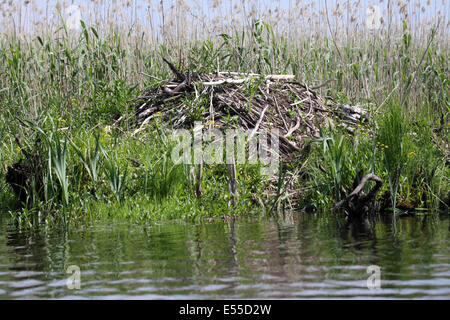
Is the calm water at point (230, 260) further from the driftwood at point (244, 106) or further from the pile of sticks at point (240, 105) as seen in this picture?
the pile of sticks at point (240, 105)

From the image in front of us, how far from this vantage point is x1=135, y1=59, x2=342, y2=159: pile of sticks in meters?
9.34

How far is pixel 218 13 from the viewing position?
41.3 ft

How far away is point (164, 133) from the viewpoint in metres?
8.64

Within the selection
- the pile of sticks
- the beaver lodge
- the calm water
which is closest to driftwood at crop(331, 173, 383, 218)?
the calm water

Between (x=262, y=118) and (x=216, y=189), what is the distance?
1.92 metres

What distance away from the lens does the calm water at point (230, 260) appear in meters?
3.82

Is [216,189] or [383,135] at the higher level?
[383,135]

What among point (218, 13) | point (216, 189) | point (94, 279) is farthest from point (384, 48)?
point (94, 279)

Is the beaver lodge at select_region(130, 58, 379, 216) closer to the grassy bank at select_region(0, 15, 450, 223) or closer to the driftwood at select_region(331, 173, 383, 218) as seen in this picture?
the grassy bank at select_region(0, 15, 450, 223)

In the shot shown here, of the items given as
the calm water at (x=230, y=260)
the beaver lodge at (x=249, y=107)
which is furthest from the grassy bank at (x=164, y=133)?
the calm water at (x=230, y=260)

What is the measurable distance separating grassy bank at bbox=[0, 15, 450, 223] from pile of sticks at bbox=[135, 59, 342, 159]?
1.12 ft

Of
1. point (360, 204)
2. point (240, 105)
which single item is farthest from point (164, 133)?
point (360, 204)
